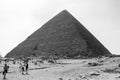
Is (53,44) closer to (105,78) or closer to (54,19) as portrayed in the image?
(54,19)

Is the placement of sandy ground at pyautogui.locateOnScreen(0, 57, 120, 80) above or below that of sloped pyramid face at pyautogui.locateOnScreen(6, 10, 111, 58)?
below

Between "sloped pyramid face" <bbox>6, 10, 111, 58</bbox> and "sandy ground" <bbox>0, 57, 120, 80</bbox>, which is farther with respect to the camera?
"sloped pyramid face" <bbox>6, 10, 111, 58</bbox>

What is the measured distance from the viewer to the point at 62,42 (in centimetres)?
5547

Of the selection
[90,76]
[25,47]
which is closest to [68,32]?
[25,47]

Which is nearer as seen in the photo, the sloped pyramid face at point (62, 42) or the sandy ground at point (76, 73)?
the sandy ground at point (76, 73)

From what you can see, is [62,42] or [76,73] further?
[62,42]

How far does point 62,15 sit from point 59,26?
4626 mm

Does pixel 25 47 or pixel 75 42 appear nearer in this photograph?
pixel 75 42

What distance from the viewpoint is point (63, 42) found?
5538 cm

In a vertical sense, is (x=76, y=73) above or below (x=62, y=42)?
below

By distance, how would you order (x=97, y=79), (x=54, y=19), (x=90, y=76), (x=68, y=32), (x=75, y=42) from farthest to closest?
1. (x=54, y=19)
2. (x=68, y=32)
3. (x=75, y=42)
4. (x=90, y=76)
5. (x=97, y=79)

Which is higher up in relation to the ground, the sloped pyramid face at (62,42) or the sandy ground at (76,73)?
the sloped pyramid face at (62,42)

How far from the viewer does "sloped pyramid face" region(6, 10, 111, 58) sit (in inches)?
2035

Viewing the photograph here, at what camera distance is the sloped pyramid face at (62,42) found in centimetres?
5169
